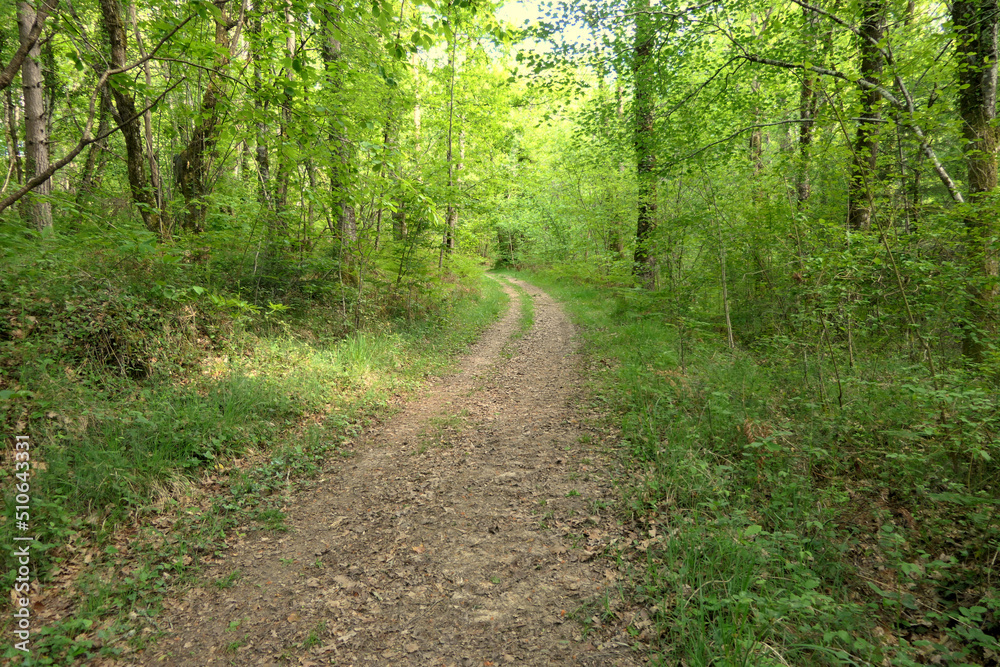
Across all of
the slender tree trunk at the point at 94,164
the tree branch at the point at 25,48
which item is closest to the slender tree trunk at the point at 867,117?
the tree branch at the point at 25,48

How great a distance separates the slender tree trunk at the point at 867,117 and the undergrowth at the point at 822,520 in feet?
7.80

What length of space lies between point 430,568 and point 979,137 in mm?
8041

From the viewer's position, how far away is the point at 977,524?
313 cm

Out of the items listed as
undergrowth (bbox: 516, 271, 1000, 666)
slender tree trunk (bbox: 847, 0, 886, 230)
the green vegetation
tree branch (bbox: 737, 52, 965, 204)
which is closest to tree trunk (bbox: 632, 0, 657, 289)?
the green vegetation

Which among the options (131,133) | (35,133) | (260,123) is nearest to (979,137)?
(260,123)

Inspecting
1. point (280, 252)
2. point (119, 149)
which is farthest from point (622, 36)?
point (119, 149)

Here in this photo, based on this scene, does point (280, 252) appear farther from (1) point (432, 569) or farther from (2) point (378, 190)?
(1) point (432, 569)

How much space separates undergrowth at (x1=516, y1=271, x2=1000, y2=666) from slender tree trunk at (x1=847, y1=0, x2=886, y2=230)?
7.80 ft

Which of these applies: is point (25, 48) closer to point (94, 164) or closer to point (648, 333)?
point (648, 333)

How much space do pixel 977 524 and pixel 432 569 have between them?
4237 millimetres

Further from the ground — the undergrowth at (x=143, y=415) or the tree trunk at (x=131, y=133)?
the tree trunk at (x=131, y=133)

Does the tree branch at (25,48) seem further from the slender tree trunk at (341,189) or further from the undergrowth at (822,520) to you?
the undergrowth at (822,520)

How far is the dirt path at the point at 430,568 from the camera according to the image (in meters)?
2.89

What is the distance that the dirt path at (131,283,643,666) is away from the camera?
289 cm
